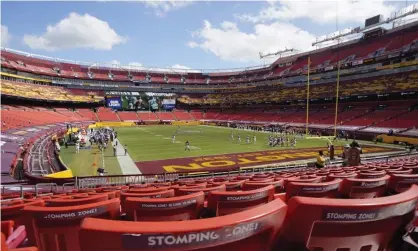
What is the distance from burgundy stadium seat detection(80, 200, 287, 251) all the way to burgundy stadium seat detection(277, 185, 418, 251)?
0.34 meters

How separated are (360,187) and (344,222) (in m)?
2.63

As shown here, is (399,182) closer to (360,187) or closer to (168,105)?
(360,187)

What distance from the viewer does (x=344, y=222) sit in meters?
1.64

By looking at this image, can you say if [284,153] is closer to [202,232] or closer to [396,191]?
[396,191]

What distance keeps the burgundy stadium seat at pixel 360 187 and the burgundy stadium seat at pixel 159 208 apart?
246 cm

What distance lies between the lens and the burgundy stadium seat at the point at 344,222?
160 cm

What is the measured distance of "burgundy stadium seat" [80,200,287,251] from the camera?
3.81 ft

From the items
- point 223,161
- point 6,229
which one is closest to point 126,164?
point 223,161

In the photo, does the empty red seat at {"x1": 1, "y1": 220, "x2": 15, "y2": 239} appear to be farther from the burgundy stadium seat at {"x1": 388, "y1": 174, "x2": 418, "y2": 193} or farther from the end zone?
the end zone

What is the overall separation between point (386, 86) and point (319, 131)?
16624 mm

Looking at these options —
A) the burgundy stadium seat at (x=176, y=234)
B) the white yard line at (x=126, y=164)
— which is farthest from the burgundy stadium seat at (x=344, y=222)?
the white yard line at (x=126, y=164)

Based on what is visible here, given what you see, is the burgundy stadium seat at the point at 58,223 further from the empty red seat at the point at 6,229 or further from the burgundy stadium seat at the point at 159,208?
the empty red seat at the point at 6,229

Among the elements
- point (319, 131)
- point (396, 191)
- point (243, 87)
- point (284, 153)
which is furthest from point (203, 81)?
point (396, 191)

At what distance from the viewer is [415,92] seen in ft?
143
